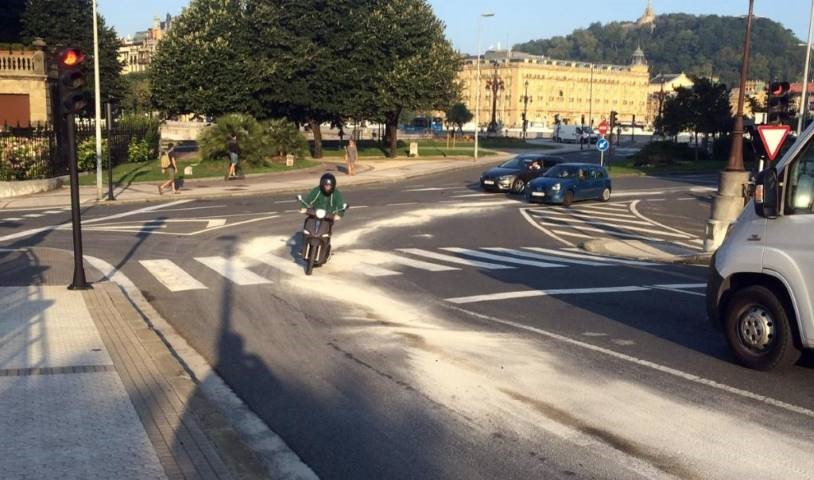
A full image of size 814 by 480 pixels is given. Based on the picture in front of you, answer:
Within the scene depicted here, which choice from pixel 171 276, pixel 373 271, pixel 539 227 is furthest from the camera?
pixel 539 227

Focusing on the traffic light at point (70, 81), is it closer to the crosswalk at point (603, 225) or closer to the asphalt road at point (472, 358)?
the asphalt road at point (472, 358)

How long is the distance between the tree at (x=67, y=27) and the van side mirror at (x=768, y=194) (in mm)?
53828

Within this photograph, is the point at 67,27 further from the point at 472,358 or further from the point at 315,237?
the point at 472,358

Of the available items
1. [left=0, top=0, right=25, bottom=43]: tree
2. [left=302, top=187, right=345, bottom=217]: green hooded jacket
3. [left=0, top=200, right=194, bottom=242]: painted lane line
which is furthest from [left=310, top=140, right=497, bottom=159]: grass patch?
[left=302, top=187, right=345, bottom=217]: green hooded jacket

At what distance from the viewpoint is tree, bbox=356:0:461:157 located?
2005 inches

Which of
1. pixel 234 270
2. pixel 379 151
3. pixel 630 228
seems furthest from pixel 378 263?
pixel 379 151

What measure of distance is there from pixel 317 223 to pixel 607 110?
6465 inches

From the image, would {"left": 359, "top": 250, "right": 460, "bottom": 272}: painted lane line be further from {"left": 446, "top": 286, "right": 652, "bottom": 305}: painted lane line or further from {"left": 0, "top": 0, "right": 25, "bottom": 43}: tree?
{"left": 0, "top": 0, "right": 25, "bottom": 43}: tree

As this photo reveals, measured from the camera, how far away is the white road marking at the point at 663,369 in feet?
23.9

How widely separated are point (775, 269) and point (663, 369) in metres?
1.48

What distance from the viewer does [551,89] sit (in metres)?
160

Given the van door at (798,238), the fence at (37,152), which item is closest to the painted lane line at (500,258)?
the van door at (798,238)

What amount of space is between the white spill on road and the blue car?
20.1 meters

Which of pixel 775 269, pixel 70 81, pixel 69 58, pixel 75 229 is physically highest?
pixel 69 58
